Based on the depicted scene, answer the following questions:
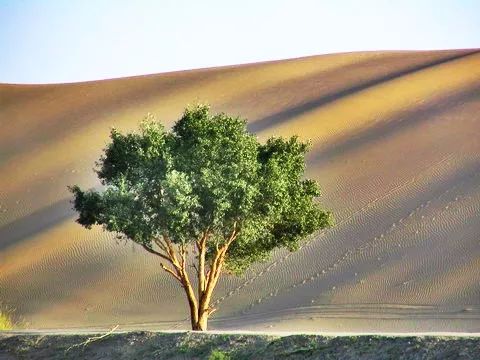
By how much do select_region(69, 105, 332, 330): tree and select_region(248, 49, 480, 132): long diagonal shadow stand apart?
37930 mm

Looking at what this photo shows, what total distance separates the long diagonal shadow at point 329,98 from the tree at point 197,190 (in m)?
37.9

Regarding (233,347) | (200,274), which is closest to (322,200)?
(200,274)

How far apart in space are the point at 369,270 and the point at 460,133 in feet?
56.0

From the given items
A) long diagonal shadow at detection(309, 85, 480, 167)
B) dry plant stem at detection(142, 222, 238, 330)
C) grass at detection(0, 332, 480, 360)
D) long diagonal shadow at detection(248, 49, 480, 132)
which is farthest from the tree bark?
→ long diagonal shadow at detection(248, 49, 480, 132)

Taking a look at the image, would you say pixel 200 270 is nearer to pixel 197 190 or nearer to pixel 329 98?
pixel 197 190

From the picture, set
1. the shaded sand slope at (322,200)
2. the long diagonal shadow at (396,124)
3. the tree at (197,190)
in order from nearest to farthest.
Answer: the tree at (197,190)
the shaded sand slope at (322,200)
the long diagonal shadow at (396,124)

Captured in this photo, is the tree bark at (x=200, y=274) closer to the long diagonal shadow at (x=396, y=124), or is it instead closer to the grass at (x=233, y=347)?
the grass at (x=233, y=347)

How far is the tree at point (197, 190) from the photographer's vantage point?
77.9 feet

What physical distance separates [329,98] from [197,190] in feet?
148

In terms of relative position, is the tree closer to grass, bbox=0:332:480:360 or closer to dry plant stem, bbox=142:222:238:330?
dry plant stem, bbox=142:222:238:330

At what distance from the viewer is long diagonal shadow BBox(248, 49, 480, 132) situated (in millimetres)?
64562

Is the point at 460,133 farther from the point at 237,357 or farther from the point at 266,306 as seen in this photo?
the point at 237,357

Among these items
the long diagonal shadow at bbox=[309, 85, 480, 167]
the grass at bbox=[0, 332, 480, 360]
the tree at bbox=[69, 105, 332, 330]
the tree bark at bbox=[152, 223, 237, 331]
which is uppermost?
the long diagonal shadow at bbox=[309, 85, 480, 167]

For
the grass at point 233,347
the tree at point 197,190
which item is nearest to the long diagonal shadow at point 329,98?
the tree at point 197,190
